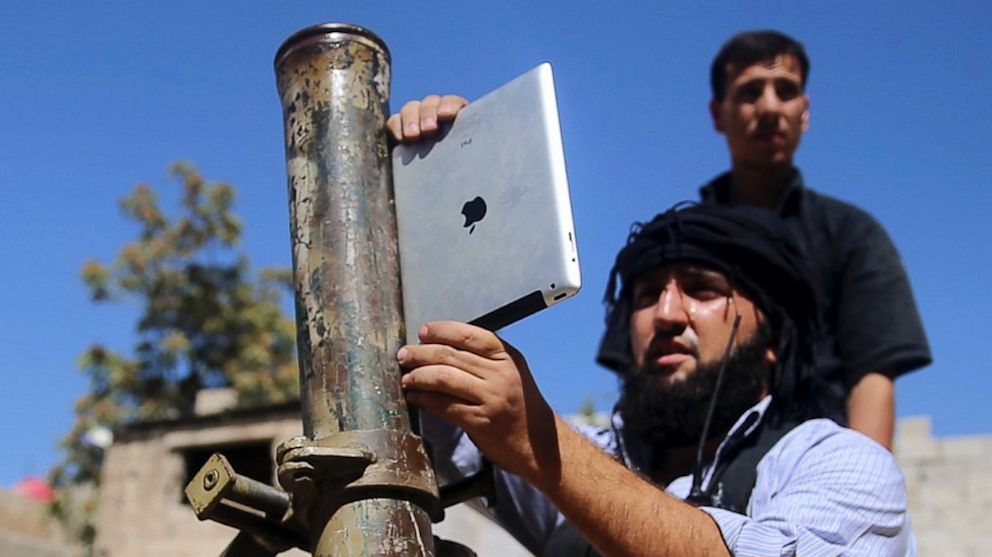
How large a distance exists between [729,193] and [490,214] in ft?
8.17

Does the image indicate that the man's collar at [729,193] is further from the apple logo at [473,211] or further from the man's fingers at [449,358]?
the man's fingers at [449,358]

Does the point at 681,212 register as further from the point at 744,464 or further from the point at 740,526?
the point at 740,526

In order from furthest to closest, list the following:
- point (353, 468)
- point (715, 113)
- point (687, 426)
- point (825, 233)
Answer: point (715, 113), point (825, 233), point (687, 426), point (353, 468)

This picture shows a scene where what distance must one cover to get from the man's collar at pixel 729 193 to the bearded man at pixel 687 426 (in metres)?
0.70

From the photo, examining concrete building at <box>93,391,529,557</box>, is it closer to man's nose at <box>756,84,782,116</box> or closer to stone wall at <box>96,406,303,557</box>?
stone wall at <box>96,406,303,557</box>

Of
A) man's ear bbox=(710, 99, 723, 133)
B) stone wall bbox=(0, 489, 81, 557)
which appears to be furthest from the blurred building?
man's ear bbox=(710, 99, 723, 133)

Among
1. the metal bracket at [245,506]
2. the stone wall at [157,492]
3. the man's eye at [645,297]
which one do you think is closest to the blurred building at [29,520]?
the stone wall at [157,492]

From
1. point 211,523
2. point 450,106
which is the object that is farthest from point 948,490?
point 450,106

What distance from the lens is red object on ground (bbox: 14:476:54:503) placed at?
17.6 m

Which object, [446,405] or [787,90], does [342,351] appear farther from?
[787,90]

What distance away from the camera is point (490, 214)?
2146mm

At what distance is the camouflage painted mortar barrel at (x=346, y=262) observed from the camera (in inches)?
78.2

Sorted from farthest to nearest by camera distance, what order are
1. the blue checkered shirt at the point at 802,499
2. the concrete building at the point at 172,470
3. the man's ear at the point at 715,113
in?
the concrete building at the point at 172,470
the man's ear at the point at 715,113
the blue checkered shirt at the point at 802,499

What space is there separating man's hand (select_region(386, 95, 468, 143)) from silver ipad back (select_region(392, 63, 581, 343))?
0.02 metres
